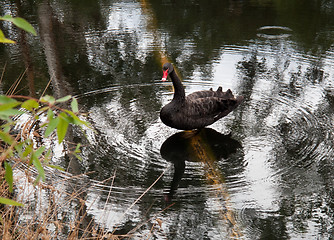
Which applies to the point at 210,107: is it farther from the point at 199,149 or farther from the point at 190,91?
the point at 190,91

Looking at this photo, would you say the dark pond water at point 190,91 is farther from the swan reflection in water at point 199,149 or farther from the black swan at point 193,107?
the black swan at point 193,107

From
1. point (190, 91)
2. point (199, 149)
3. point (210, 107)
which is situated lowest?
point (199, 149)

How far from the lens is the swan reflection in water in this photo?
135 inches

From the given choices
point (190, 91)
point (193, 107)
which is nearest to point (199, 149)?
point (193, 107)

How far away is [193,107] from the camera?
393cm

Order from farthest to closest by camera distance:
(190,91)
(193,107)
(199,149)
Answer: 1. (190,91)
2. (193,107)
3. (199,149)

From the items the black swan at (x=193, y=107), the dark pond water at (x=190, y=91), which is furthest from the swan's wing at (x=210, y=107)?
the dark pond water at (x=190, y=91)

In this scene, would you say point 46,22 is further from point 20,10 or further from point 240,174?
point 240,174

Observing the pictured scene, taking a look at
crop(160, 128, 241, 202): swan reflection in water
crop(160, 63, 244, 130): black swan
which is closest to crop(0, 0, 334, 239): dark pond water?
crop(160, 128, 241, 202): swan reflection in water

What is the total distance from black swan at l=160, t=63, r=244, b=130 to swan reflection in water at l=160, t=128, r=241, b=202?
0.43 ft

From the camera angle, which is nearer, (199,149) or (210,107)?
(199,149)

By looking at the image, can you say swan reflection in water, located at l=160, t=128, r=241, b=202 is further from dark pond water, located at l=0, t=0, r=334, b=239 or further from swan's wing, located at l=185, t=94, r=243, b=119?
swan's wing, located at l=185, t=94, r=243, b=119

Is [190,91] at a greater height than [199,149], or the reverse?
[190,91]

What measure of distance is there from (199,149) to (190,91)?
3.81 feet
